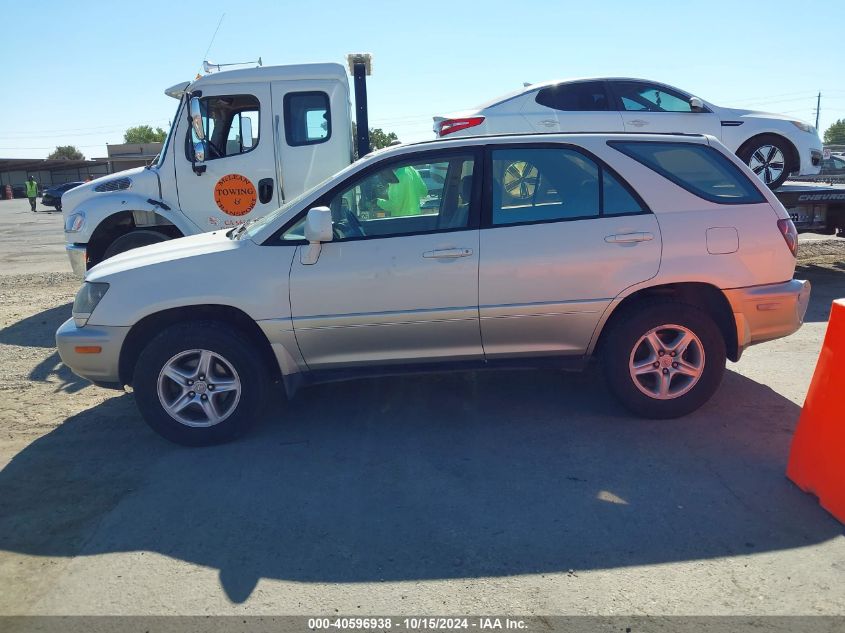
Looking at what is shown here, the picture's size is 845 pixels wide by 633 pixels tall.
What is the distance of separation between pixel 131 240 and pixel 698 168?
604 centimetres

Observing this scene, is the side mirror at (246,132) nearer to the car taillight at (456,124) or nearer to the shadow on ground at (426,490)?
the car taillight at (456,124)

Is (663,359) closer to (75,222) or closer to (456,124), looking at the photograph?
(456,124)

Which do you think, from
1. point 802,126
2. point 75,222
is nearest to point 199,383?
point 75,222

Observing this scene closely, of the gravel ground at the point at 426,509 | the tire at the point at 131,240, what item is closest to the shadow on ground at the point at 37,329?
the tire at the point at 131,240

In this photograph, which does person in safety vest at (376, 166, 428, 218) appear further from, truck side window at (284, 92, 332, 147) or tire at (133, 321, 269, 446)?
truck side window at (284, 92, 332, 147)

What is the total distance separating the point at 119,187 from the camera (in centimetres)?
798

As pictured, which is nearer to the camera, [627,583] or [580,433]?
[627,583]

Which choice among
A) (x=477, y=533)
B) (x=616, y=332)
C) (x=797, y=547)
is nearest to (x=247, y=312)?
(x=477, y=533)

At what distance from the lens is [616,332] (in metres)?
4.50

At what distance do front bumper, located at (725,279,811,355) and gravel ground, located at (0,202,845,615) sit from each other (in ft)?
1.94

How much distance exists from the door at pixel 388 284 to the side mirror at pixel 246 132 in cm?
370

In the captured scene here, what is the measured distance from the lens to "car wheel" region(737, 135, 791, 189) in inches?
351

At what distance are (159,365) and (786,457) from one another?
3.89 m

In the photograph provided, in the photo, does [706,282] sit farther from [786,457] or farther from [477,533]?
[477,533]
